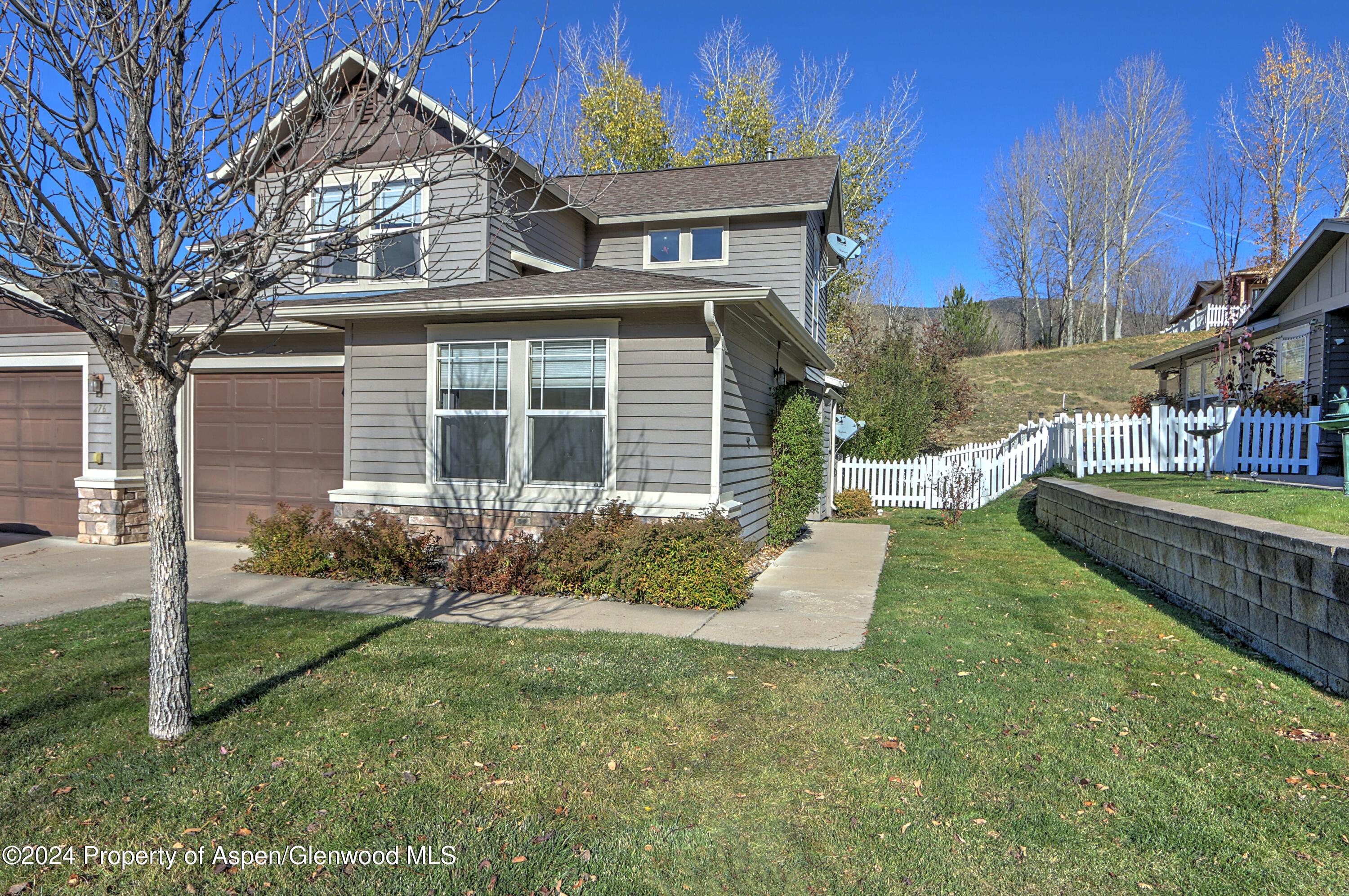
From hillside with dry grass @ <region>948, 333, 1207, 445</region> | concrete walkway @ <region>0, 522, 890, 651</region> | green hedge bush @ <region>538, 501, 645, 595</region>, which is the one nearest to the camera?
concrete walkway @ <region>0, 522, 890, 651</region>

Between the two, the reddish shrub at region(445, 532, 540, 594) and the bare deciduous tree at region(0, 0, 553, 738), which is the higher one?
the bare deciduous tree at region(0, 0, 553, 738)

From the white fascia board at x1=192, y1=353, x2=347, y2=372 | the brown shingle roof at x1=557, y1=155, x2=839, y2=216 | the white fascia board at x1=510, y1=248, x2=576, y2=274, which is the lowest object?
the white fascia board at x1=192, y1=353, x2=347, y2=372

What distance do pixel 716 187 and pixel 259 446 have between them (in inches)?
322

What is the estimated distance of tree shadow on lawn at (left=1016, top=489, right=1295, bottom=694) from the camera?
5137 mm

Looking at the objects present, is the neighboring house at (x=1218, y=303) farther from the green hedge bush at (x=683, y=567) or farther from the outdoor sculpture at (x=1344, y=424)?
the green hedge bush at (x=683, y=567)

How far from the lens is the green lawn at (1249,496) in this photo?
7.06 metres

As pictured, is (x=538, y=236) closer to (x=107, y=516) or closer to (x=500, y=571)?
(x=500, y=571)

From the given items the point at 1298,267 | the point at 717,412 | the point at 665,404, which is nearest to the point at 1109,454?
the point at 1298,267

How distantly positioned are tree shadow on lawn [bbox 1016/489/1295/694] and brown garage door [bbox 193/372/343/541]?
29.2ft

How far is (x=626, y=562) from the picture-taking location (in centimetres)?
723

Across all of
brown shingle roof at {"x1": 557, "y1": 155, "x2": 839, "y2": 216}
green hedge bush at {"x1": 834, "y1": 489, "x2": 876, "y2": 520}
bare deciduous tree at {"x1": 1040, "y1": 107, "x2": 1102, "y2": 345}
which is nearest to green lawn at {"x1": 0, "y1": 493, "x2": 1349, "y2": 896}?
brown shingle roof at {"x1": 557, "y1": 155, "x2": 839, "y2": 216}

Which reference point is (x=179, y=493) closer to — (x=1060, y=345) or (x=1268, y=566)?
(x=1268, y=566)

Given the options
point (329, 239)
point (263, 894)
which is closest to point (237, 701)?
point (263, 894)

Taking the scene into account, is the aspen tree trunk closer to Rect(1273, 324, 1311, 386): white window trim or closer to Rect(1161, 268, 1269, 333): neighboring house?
Rect(1273, 324, 1311, 386): white window trim
